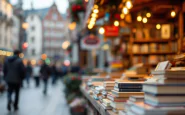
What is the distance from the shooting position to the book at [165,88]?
10.1 ft

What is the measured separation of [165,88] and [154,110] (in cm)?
31

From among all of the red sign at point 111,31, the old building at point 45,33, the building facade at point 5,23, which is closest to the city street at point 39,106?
the red sign at point 111,31

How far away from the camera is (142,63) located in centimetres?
1163

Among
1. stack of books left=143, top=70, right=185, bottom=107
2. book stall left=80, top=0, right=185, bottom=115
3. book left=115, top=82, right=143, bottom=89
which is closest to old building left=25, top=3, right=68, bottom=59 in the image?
book stall left=80, top=0, right=185, bottom=115

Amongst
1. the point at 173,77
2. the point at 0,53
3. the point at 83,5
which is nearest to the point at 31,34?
the point at 0,53

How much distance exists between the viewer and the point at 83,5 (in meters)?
14.4

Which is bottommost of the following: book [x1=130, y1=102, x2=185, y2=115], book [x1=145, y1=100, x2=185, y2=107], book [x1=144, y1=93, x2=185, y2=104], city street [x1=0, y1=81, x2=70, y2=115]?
city street [x1=0, y1=81, x2=70, y2=115]

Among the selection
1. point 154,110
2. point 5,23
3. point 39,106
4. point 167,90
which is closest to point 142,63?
point 39,106

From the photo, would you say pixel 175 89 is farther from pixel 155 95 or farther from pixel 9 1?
pixel 9 1

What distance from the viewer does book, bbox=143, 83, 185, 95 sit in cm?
309

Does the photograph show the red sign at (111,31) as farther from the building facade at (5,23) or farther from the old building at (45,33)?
the old building at (45,33)

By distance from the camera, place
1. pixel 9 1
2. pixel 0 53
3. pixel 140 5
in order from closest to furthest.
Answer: pixel 140 5 → pixel 0 53 → pixel 9 1

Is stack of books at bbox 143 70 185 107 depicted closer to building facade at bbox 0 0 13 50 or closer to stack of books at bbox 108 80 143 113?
stack of books at bbox 108 80 143 113

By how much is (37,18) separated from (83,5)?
86.6 metres
